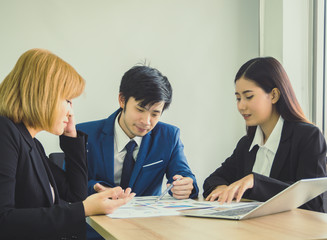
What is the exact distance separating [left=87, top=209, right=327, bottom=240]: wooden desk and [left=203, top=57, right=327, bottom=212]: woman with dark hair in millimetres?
388

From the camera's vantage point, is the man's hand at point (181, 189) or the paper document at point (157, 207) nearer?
the paper document at point (157, 207)

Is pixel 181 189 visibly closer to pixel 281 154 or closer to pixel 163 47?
pixel 281 154

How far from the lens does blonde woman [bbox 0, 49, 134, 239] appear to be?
1044mm

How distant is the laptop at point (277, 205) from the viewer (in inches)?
42.8

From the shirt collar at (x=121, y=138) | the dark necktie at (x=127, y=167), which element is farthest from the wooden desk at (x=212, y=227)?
the shirt collar at (x=121, y=138)

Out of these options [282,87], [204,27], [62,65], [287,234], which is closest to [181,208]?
[287,234]

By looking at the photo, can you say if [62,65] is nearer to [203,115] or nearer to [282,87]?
[282,87]

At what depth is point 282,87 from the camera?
187cm

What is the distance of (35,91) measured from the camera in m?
1.18

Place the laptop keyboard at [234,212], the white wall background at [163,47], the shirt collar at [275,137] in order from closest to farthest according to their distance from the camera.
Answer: the laptop keyboard at [234,212], the shirt collar at [275,137], the white wall background at [163,47]

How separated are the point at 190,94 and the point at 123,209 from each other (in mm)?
1891

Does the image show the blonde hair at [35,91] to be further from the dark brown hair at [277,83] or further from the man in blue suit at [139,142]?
the dark brown hair at [277,83]

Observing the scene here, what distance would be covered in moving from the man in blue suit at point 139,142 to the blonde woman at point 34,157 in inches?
22.6

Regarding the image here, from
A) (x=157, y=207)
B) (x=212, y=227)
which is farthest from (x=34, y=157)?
(x=212, y=227)
